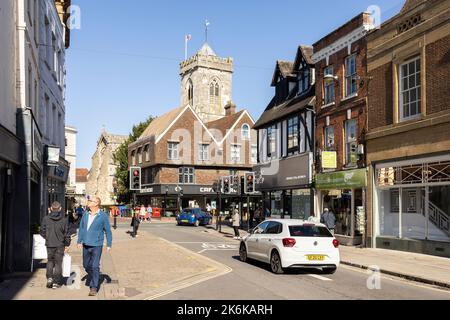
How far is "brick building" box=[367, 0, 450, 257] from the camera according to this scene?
60.8 feet

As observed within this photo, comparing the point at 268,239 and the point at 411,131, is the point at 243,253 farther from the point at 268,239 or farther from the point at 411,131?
the point at 411,131

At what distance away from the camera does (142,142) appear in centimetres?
6638

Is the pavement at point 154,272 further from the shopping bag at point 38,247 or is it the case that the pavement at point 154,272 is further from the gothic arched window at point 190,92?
the gothic arched window at point 190,92

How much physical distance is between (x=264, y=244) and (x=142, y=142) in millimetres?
52077

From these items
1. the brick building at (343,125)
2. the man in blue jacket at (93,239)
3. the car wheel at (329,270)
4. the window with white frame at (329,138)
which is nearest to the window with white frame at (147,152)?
the brick building at (343,125)

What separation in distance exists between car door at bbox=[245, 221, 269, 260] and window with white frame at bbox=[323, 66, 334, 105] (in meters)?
11.4

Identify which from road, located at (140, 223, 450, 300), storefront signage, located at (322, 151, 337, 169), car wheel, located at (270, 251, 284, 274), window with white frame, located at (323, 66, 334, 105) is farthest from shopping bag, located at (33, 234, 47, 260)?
window with white frame, located at (323, 66, 334, 105)

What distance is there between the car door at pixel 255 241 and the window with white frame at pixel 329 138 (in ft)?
34.5

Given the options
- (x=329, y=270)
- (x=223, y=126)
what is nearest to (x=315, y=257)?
(x=329, y=270)

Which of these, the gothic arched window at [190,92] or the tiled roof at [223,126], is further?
the gothic arched window at [190,92]

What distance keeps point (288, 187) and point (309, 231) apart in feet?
53.8

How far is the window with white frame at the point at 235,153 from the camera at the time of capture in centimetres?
6575
